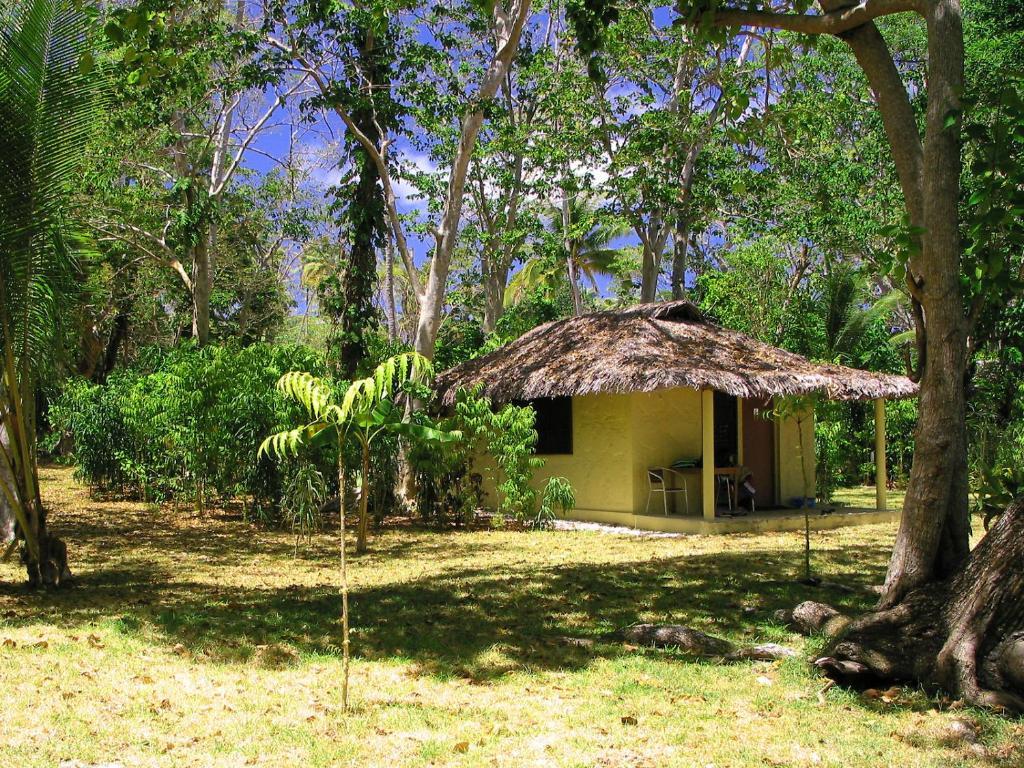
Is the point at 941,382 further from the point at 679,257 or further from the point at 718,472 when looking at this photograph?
the point at 679,257

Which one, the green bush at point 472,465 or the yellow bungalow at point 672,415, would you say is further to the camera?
the green bush at point 472,465

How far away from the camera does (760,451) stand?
47.9ft

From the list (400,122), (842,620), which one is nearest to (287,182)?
(400,122)

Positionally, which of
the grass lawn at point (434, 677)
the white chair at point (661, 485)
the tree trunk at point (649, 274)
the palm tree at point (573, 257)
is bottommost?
the grass lawn at point (434, 677)

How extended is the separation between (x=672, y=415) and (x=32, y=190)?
9.03 metres

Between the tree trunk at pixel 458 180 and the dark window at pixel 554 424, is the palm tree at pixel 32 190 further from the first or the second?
the dark window at pixel 554 424

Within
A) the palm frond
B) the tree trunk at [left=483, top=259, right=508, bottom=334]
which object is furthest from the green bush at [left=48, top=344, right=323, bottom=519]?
the tree trunk at [left=483, top=259, right=508, bottom=334]

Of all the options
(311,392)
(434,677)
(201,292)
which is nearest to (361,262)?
(201,292)

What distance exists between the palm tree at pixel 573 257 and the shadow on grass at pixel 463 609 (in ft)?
42.6

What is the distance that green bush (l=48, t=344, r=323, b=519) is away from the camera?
12.1m

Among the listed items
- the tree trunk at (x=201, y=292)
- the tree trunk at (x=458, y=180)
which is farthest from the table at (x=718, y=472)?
the tree trunk at (x=201, y=292)

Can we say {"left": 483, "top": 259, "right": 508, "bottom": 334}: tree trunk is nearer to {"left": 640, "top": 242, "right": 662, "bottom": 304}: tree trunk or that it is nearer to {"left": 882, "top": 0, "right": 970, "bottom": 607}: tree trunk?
{"left": 640, "top": 242, "right": 662, "bottom": 304}: tree trunk

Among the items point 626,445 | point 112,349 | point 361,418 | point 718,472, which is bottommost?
point 718,472

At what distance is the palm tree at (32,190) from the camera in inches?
271
